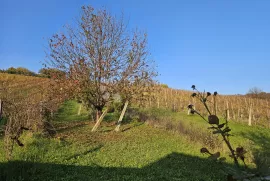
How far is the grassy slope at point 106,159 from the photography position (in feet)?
27.3

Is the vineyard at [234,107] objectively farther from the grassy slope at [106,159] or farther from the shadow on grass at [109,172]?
the shadow on grass at [109,172]

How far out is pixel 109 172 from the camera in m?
8.92

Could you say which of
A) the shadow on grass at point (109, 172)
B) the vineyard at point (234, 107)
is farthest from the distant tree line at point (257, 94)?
the shadow on grass at point (109, 172)

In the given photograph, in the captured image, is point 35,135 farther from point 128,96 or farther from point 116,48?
point 116,48

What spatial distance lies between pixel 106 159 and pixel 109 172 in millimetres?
1399

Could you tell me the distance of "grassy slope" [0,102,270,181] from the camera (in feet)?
27.3

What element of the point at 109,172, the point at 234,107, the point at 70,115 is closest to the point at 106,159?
the point at 109,172

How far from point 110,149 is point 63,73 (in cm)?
809

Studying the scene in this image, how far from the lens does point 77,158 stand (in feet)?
33.1

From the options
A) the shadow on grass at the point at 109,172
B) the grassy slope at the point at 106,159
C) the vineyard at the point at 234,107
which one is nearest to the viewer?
the shadow on grass at the point at 109,172

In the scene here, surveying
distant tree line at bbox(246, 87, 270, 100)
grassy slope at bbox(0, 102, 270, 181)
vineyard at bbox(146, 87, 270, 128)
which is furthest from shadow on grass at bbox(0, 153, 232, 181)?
distant tree line at bbox(246, 87, 270, 100)

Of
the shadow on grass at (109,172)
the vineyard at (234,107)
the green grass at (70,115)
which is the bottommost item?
the shadow on grass at (109,172)

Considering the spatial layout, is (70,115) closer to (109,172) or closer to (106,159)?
(106,159)

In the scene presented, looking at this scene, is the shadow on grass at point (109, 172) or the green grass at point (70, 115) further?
the green grass at point (70, 115)
